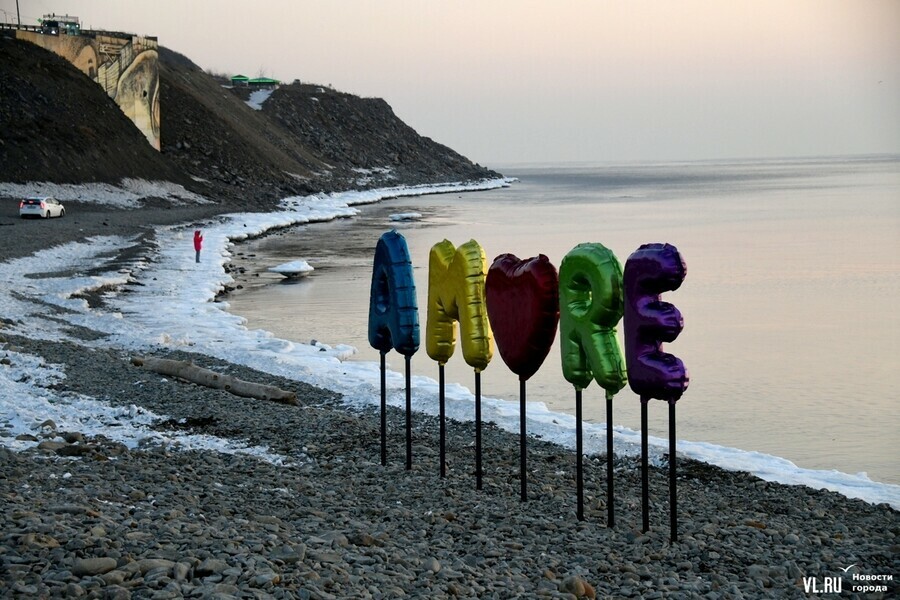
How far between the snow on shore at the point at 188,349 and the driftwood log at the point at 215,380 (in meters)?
1.45

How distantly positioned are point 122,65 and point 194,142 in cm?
864

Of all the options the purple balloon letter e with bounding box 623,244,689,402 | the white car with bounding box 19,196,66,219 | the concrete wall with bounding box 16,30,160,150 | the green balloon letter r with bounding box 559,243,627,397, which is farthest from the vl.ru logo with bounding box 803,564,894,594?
the concrete wall with bounding box 16,30,160,150

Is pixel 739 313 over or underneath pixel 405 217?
underneath

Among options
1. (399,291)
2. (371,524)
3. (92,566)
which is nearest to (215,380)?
(399,291)

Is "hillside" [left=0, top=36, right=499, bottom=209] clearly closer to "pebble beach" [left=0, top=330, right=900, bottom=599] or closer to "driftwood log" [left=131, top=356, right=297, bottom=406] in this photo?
"driftwood log" [left=131, top=356, right=297, bottom=406]

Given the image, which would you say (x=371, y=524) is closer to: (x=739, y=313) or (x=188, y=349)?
(x=188, y=349)

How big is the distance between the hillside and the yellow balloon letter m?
5402cm

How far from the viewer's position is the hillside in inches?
2594

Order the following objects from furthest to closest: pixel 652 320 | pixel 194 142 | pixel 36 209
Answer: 1. pixel 194 142
2. pixel 36 209
3. pixel 652 320

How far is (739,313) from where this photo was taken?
1184 inches

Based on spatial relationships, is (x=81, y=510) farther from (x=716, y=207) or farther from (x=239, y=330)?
(x=716, y=207)

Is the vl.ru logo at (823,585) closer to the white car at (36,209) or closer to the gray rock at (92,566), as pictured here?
the gray rock at (92,566)

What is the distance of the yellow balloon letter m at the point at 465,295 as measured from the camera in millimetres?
11688

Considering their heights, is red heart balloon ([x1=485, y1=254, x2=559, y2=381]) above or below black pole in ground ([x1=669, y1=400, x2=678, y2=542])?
above
